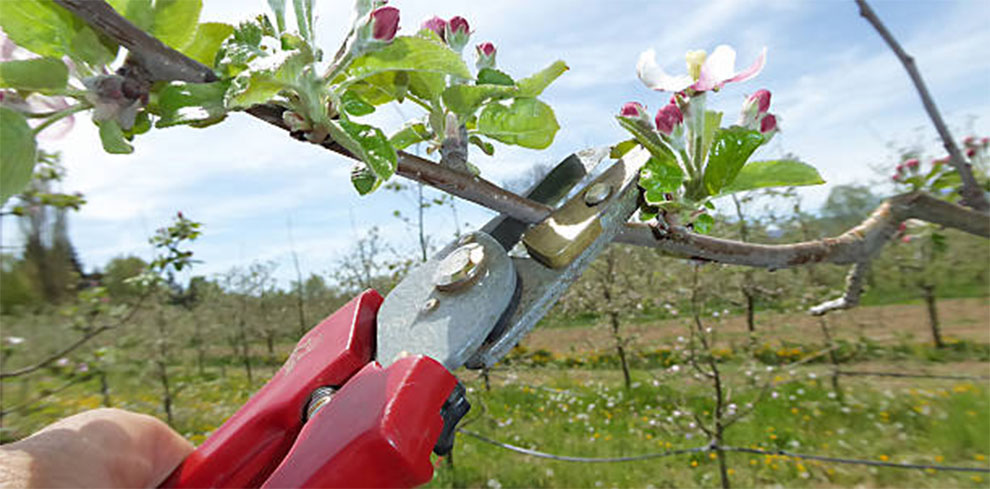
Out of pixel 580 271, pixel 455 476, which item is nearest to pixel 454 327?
pixel 580 271

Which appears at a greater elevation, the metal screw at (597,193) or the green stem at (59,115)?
the green stem at (59,115)

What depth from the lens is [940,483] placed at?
4668 mm

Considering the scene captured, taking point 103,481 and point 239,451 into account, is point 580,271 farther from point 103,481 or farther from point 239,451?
point 103,481

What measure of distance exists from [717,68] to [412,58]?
0.43 meters

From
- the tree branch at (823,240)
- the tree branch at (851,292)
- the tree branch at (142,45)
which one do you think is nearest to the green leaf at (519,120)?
the tree branch at (823,240)

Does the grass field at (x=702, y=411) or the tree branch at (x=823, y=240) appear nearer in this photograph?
the tree branch at (x=823, y=240)

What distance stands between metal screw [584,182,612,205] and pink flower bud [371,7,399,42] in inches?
16.1

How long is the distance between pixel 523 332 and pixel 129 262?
38.4 ft

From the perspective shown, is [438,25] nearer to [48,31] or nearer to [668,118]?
[668,118]

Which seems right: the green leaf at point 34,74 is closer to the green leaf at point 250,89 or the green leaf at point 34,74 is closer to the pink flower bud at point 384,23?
the green leaf at point 250,89

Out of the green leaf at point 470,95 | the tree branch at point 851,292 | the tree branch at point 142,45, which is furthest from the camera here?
the tree branch at point 851,292

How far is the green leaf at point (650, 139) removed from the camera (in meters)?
0.80

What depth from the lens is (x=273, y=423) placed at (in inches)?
40.1

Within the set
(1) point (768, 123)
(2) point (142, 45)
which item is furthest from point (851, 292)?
(2) point (142, 45)
